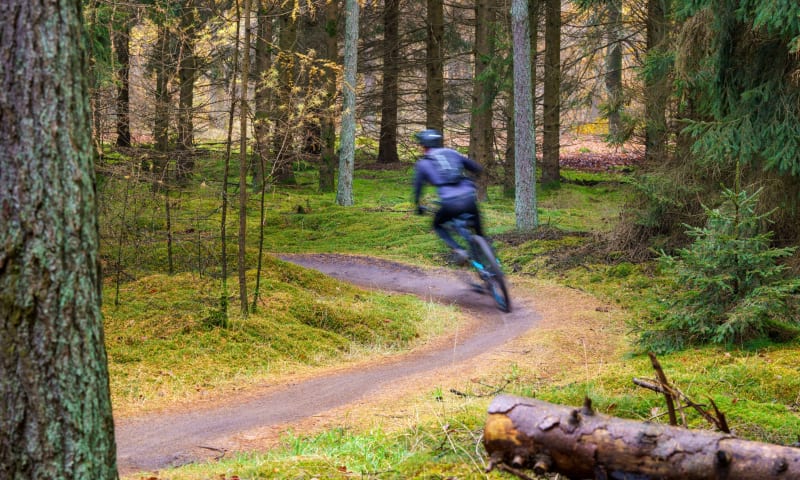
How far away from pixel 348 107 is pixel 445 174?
49.3ft

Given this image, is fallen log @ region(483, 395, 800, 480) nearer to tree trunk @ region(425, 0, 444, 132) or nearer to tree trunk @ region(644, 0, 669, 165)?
tree trunk @ region(644, 0, 669, 165)

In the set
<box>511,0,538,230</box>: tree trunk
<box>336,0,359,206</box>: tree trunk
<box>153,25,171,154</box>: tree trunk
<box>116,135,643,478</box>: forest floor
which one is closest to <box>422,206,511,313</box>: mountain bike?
<box>116,135,643,478</box>: forest floor

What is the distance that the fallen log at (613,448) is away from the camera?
318 cm

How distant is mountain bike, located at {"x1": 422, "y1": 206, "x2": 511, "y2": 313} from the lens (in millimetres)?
7953

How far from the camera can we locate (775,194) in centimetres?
1163

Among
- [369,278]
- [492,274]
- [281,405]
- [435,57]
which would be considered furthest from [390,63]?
[492,274]

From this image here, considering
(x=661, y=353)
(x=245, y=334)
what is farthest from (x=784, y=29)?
(x=245, y=334)

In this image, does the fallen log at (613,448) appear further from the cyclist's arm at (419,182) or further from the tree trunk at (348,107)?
the tree trunk at (348,107)

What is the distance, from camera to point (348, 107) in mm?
22938

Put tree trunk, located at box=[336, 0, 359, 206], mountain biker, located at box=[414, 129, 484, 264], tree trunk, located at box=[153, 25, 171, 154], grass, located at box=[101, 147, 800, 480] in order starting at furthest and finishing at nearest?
tree trunk, located at box=[336, 0, 359, 206], tree trunk, located at box=[153, 25, 171, 154], mountain biker, located at box=[414, 129, 484, 264], grass, located at box=[101, 147, 800, 480]

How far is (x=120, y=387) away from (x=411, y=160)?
965 inches

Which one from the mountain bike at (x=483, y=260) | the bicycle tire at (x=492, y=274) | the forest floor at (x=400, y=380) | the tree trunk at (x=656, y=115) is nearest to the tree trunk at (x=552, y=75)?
the tree trunk at (x=656, y=115)

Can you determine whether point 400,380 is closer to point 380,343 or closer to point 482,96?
point 380,343

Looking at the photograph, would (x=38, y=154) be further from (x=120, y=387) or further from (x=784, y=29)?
(x=784, y=29)
